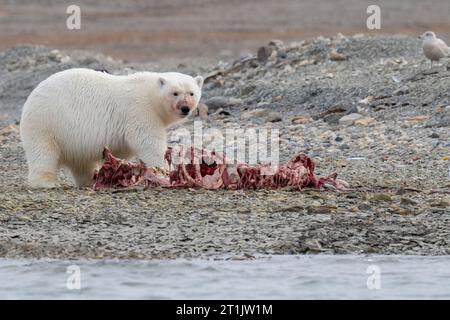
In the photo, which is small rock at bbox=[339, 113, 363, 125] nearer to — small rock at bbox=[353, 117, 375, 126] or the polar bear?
small rock at bbox=[353, 117, 375, 126]

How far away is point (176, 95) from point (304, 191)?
4.65 feet

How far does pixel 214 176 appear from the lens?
10344 mm

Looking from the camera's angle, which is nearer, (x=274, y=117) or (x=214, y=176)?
(x=214, y=176)

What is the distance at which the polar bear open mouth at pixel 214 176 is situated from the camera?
33.9 feet

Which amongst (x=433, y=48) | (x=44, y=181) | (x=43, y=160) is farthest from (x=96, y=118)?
(x=433, y=48)

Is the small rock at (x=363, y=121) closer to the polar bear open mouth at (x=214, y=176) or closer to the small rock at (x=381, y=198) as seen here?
the polar bear open mouth at (x=214, y=176)

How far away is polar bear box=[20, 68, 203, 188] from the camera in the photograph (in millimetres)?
10609

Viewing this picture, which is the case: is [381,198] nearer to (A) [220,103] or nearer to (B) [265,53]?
(A) [220,103]

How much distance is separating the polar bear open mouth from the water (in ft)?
6.22

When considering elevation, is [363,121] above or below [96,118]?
below

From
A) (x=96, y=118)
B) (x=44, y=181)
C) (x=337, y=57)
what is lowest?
(x=44, y=181)

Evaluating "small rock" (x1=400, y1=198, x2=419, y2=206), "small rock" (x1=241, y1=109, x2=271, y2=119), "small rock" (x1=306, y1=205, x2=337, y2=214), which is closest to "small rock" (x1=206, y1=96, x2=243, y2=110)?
"small rock" (x1=241, y1=109, x2=271, y2=119)

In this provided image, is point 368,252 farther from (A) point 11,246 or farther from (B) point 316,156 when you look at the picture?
(B) point 316,156
